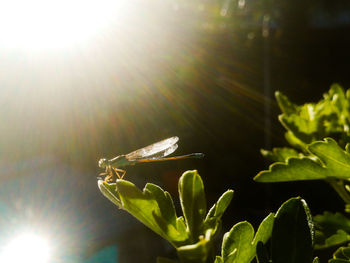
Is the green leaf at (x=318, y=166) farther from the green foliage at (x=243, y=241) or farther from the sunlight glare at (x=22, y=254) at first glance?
the sunlight glare at (x=22, y=254)

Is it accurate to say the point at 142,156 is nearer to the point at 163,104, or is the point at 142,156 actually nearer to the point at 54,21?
the point at 163,104

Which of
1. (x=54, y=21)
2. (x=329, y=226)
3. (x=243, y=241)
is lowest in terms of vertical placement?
(x=329, y=226)

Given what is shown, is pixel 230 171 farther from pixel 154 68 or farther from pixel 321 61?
pixel 321 61

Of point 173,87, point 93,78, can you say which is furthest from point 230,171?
point 93,78

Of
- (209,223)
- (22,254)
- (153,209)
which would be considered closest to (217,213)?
(209,223)

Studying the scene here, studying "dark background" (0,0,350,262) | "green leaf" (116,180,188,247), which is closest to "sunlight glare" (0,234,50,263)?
"green leaf" (116,180,188,247)
